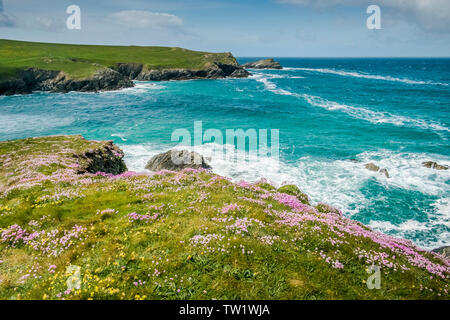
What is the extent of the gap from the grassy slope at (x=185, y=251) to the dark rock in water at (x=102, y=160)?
871 cm

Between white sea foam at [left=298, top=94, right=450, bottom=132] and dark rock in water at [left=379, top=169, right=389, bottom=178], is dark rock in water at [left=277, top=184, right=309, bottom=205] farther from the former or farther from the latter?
white sea foam at [left=298, top=94, right=450, bottom=132]

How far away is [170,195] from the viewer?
47.5 ft

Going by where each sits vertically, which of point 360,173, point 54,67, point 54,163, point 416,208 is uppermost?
point 54,67

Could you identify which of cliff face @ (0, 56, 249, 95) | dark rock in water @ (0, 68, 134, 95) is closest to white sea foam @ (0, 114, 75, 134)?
cliff face @ (0, 56, 249, 95)

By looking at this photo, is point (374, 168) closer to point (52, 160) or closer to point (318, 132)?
point (318, 132)

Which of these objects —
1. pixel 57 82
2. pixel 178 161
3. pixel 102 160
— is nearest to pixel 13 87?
pixel 57 82

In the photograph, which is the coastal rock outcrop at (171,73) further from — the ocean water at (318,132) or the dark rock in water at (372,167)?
the dark rock in water at (372,167)

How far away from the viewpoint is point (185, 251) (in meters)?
9.29

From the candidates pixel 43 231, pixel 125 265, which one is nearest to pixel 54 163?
pixel 43 231

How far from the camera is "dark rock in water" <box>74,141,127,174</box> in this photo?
78.8 feet

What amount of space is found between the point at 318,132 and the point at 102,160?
4449 centimetres

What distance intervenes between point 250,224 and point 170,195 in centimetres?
586
